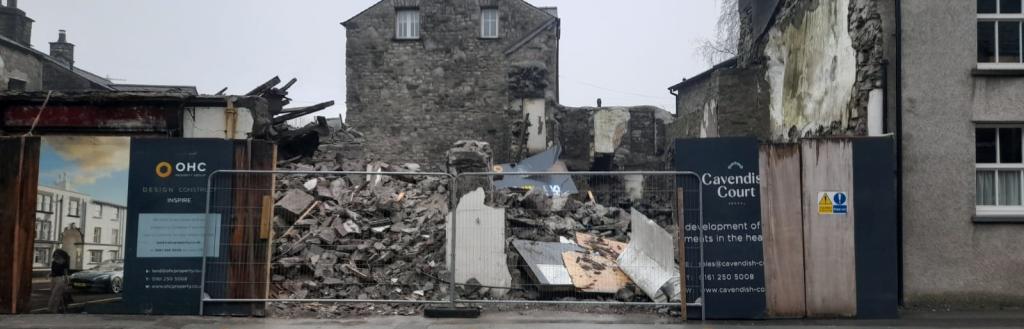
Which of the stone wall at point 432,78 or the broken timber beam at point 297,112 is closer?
the broken timber beam at point 297,112

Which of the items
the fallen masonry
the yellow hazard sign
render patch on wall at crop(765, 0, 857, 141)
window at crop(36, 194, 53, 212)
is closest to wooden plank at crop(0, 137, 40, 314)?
window at crop(36, 194, 53, 212)

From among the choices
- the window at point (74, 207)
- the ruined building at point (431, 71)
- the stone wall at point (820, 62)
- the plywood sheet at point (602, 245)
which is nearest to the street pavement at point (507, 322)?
the window at point (74, 207)

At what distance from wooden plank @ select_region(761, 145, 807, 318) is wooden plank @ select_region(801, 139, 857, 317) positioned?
9 cm

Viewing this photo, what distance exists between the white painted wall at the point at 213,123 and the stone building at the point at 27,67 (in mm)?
18404

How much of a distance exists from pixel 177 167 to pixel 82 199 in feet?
4.52

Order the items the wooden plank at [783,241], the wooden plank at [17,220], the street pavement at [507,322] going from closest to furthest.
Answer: the street pavement at [507,322], the wooden plank at [783,241], the wooden plank at [17,220]

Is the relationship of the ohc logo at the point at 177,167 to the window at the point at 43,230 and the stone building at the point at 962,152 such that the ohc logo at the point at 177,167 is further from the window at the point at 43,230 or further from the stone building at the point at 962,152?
the stone building at the point at 962,152

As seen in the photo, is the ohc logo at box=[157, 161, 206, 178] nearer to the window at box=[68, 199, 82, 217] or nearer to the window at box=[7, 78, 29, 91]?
the window at box=[68, 199, 82, 217]

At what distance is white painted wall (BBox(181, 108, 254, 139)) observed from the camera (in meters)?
10.2

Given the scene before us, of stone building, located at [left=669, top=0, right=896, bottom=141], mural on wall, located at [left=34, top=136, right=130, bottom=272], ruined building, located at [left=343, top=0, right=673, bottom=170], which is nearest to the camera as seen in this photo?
mural on wall, located at [left=34, top=136, right=130, bottom=272]

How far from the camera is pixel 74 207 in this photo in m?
9.36

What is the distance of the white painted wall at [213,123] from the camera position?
1021cm

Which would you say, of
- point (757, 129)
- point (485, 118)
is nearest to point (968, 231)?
point (757, 129)

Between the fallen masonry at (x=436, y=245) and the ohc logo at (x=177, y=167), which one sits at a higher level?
the ohc logo at (x=177, y=167)
